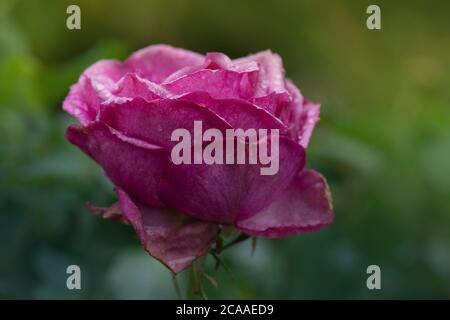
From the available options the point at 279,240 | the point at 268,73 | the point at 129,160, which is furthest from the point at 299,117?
the point at 279,240

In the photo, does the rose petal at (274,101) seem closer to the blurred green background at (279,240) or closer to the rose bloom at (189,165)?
the rose bloom at (189,165)

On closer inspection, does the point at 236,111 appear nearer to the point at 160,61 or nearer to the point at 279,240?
the point at 160,61

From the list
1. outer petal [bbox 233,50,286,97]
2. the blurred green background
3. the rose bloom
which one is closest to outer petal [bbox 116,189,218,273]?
the rose bloom

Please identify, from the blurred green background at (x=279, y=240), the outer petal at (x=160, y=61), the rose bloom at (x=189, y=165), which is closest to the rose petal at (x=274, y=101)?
the rose bloom at (x=189, y=165)

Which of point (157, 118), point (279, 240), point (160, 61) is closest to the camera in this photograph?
point (157, 118)

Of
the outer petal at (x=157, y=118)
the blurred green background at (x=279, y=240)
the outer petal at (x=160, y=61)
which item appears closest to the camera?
the outer petal at (x=157, y=118)

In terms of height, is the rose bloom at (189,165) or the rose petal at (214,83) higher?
the rose petal at (214,83)

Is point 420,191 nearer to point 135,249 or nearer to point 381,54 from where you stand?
point 135,249
